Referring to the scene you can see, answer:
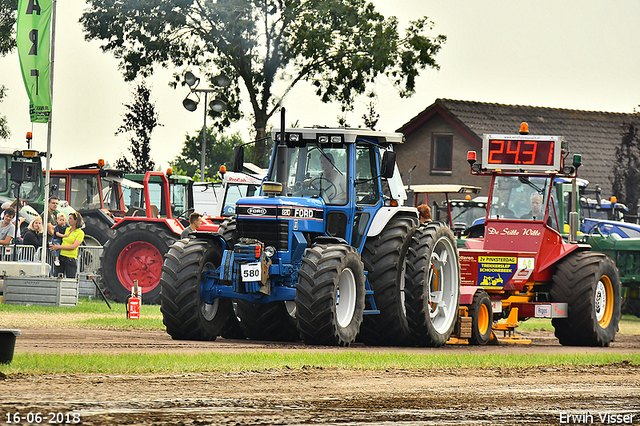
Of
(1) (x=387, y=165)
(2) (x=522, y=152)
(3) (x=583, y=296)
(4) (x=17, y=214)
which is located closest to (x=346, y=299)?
(1) (x=387, y=165)

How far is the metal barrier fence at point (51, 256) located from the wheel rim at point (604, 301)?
9.76 m

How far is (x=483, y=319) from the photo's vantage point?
47.7 feet

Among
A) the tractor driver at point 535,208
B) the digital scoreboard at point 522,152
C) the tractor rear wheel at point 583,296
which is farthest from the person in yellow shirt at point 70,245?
the tractor rear wheel at point 583,296

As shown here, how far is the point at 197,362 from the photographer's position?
9.66 m

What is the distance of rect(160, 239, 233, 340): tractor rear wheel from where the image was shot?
1230 centimetres

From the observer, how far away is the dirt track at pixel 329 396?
6844mm

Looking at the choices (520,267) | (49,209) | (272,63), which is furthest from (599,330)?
(272,63)

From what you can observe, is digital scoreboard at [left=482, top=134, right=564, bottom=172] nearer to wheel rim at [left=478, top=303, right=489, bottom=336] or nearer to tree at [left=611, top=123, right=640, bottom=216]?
wheel rim at [left=478, top=303, right=489, bottom=336]

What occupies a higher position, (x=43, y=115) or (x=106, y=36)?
(x=106, y=36)

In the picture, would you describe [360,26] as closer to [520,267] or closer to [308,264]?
[520,267]

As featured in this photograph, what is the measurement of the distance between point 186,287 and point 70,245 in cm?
789

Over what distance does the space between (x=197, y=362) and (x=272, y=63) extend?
24.7 meters

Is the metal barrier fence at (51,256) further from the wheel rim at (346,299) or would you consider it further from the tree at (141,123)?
the tree at (141,123)

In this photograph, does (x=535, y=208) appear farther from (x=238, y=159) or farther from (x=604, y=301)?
(x=238, y=159)
